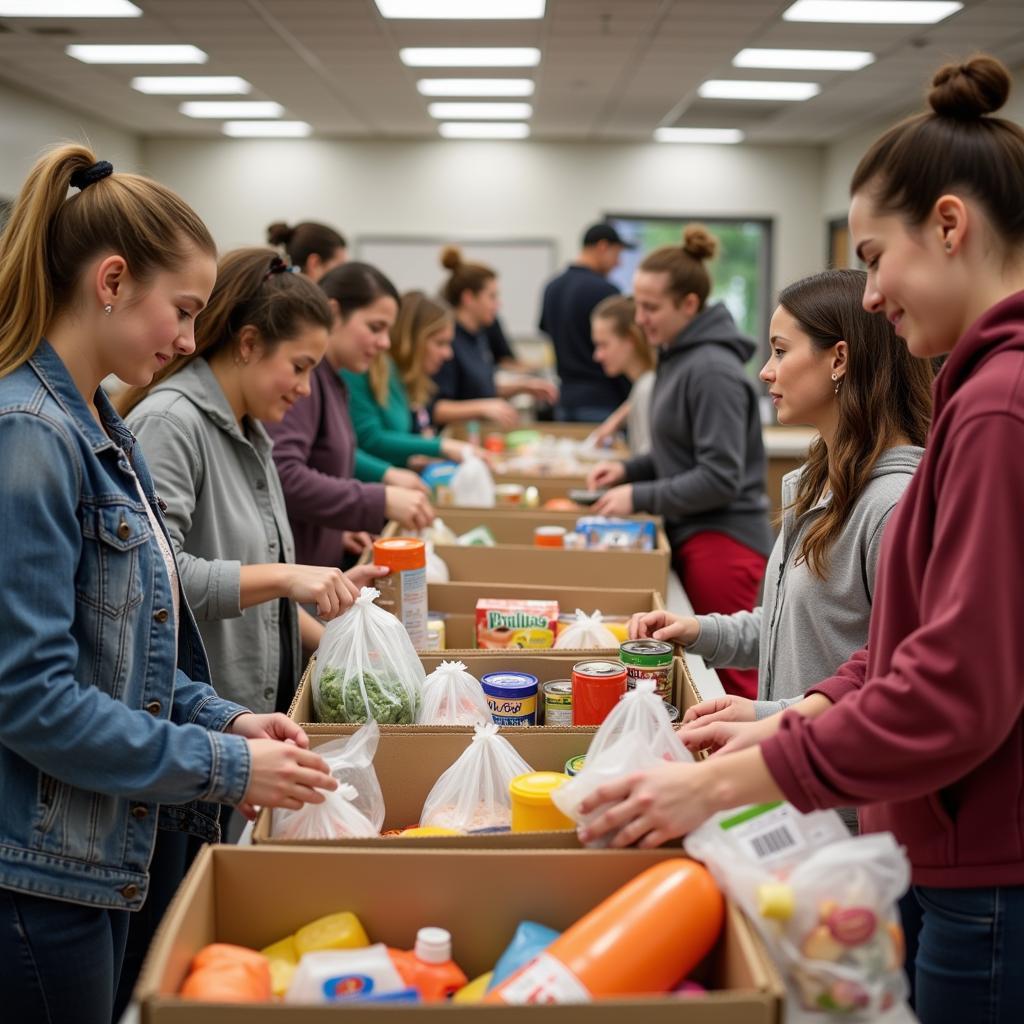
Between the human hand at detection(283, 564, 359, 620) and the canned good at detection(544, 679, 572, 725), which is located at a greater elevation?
the human hand at detection(283, 564, 359, 620)

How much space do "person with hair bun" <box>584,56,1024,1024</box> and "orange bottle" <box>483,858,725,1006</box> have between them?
0.21 ft

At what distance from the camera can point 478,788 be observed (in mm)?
1384

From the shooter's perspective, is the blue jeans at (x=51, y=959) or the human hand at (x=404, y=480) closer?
the blue jeans at (x=51, y=959)

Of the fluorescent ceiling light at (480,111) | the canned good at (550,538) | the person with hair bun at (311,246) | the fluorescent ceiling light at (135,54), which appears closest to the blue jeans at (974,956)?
the canned good at (550,538)

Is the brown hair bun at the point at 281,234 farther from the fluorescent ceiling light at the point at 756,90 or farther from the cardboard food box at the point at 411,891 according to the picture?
the fluorescent ceiling light at the point at 756,90

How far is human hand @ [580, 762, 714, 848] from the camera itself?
1.05 meters

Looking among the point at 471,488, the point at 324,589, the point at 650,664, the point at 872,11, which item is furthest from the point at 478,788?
the point at 872,11

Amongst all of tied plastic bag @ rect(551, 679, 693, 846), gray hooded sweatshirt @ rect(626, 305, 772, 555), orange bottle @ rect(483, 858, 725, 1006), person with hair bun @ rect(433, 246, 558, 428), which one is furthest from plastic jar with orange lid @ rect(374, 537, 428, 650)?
person with hair bun @ rect(433, 246, 558, 428)

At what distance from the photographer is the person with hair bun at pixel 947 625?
95 cm

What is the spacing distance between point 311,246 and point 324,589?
7.79 ft

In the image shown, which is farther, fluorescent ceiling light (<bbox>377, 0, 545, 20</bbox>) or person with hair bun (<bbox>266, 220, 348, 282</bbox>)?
fluorescent ceiling light (<bbox>377, 0, 545, 20</bbox>)

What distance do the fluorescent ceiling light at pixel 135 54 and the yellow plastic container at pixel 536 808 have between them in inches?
249

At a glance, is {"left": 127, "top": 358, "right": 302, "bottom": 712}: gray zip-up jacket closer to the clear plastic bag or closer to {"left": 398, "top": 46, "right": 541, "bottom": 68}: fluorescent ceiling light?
the clear plastic bag

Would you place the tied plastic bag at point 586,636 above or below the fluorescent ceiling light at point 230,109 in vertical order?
below
